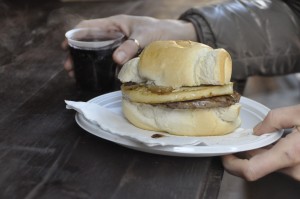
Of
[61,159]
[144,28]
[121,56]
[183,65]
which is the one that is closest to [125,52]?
[121,56]

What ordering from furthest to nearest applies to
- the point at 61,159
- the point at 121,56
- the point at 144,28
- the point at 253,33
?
the point at 253,33 → the point at 144,28 → the point at 121,56 → the point at 61,159

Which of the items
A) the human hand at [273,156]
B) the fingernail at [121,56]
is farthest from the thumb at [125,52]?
the human hand at [273,156]

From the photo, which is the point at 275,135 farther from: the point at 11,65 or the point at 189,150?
the point at 11,65

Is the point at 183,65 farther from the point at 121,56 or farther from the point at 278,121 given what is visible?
the point at 121,56

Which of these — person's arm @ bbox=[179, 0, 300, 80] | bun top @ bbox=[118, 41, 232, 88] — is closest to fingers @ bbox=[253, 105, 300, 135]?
bun top @ bbox=[118, 41, 232, 88]

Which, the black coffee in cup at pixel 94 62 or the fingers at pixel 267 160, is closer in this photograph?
the fingers at pixel 267 160

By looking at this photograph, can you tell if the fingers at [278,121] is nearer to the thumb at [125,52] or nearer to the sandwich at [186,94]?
the sandwich at [186,94]
